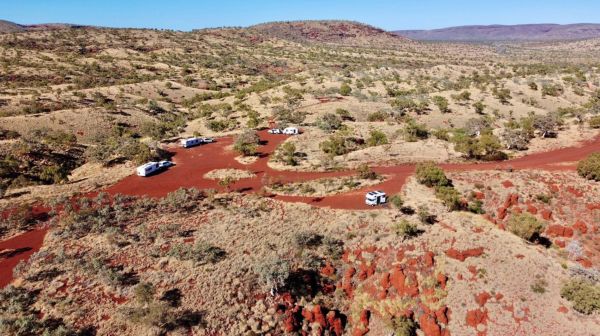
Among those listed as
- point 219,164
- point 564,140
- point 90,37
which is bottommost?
point 564,140

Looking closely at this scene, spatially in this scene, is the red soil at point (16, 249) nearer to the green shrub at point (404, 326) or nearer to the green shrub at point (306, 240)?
the green shrub at point (306, 240)

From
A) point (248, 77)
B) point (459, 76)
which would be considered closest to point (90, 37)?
point (248, 77)

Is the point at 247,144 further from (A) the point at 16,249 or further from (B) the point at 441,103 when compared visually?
(B) the point at 441,103

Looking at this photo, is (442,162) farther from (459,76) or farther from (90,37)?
(90,37)

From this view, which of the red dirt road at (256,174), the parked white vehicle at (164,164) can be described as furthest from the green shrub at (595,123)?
the parked white vehicle at (164,164)

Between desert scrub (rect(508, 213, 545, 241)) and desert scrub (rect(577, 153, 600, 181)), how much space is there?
1224 cm

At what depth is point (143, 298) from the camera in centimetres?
2311

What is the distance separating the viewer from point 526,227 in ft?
98.1

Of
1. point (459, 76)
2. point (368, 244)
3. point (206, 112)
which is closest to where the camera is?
point (368, 244)

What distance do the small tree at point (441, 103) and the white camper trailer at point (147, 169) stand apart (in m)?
50.4

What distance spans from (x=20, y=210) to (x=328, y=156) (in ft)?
99.7

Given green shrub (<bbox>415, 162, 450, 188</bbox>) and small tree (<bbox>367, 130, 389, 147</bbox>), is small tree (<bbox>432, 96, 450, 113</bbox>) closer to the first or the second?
small tree (<bbox>367, 130, 389, 147</bbox>)

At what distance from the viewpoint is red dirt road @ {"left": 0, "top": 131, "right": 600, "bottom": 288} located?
35375mm

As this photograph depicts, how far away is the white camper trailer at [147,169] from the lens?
41.3m
